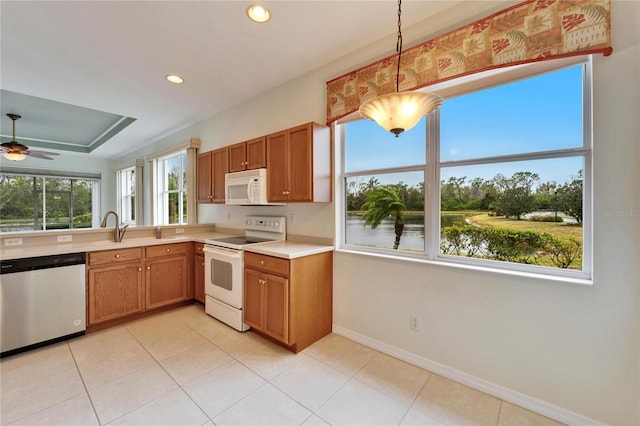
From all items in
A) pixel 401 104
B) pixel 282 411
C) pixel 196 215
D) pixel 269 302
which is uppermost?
pixel 401 104

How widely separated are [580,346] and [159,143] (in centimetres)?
662

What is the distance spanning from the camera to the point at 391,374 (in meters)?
2.03

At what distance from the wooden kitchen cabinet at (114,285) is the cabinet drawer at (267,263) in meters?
1.40

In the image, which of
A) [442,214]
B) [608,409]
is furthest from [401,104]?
[608,409]

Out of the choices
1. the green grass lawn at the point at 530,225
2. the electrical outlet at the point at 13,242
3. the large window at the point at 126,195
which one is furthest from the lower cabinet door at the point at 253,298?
the large window at the point at 126,195

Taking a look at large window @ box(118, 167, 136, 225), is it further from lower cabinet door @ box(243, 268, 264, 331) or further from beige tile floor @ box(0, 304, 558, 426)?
lower cabinet door @ box(243, 268, 264, 331)

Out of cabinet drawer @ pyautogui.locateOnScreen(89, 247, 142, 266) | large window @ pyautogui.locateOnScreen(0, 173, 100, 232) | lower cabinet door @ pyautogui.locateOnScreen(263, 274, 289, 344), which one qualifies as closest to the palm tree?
lower cabinet door @ pyautogui.locateOnScreen(263, 274, 289, 344)

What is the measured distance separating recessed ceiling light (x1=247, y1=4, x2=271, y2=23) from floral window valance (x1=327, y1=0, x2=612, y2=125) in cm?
93

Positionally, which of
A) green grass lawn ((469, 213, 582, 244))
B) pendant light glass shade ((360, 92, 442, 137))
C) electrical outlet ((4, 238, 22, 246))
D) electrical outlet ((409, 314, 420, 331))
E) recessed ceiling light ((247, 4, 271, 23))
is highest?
recessed ceiling light ((247, 4, 271, 23))

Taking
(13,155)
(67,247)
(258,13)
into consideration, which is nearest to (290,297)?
(258,13)

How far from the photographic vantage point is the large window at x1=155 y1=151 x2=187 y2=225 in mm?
4867

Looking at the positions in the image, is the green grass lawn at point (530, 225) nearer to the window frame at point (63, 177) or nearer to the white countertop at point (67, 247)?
the white countertop at point (67, 247)

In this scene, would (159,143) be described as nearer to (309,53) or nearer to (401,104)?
(309,53)

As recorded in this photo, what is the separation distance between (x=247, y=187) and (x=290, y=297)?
1376mm
